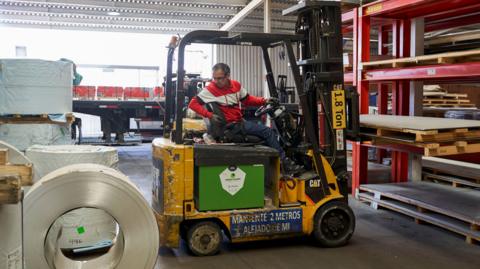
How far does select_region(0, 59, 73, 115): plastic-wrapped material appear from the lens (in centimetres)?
629

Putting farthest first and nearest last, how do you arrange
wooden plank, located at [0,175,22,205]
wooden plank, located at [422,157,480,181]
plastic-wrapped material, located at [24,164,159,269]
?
wooden plank, located at [422,157,480,181], plastic-wrapped material, located at [24,164,159,269], wooden plank, located at [0,175,22,205]

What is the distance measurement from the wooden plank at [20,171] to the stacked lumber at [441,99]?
11000 mm

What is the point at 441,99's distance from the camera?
12148 mm

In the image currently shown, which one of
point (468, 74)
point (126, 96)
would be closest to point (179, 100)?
point (468, 74)

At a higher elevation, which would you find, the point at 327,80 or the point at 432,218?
the point at 327,80

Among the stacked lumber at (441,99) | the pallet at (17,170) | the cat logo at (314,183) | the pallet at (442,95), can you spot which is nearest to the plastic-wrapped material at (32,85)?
the cat logo at (314,183)

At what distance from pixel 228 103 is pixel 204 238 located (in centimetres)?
157

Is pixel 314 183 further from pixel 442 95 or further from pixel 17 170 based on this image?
pixel 442 95

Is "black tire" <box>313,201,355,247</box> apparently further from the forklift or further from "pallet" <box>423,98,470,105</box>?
"pallet" <box>423,98,470,105</box>

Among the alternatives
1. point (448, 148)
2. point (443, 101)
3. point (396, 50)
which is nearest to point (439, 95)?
point (443, 101)

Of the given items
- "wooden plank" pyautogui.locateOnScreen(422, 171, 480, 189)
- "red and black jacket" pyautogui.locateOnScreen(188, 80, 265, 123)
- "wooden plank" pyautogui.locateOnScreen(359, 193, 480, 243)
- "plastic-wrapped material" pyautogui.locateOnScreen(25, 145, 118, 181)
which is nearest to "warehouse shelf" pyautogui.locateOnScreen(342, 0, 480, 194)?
"wooden plank" pyautogui.locateOnScreen(422, 171, 480, 189)

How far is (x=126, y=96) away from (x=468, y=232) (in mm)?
12785

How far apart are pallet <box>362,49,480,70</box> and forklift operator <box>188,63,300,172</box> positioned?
Answer: 7.16 ft

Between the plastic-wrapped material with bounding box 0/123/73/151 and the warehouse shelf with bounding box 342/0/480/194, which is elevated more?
the warehouse shelf with bounding box 342/0/480/194
